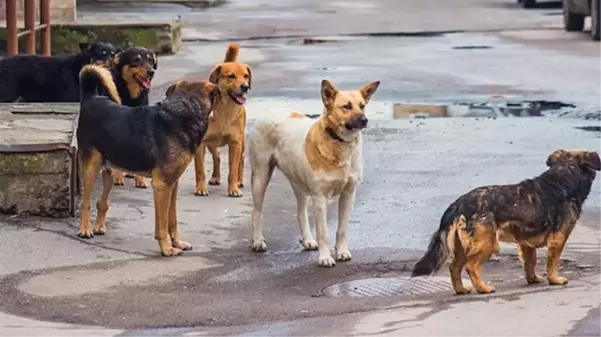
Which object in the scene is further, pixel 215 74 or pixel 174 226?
pixel 215 74

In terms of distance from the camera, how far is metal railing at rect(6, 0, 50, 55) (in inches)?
597

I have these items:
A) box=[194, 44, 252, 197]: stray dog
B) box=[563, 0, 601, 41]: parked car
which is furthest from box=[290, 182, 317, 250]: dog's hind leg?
box=[563, 0, 601, 41]: parked car

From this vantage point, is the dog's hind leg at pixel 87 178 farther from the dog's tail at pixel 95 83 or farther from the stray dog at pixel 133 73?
the stray dog at pixel 133 73

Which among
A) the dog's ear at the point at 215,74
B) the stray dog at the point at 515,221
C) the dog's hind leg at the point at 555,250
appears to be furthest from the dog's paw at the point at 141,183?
the dog's hind leg at the point at 555,250

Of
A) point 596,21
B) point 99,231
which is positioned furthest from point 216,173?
point 596,21

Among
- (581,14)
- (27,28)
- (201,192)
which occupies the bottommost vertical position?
(581,14)

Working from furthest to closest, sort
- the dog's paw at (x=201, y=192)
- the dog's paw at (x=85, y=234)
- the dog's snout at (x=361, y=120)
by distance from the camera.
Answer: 1. the dog's paw at (x=201, y=192)
2. the dog's paw at (x=85, y=234)
3. the dog's snout at (x=361, y=120)

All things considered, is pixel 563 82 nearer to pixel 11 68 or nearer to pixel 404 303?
pixel 11 68

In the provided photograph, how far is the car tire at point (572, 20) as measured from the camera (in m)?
25.3

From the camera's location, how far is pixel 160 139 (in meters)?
8.83

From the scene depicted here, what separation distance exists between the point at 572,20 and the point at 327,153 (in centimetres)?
1777

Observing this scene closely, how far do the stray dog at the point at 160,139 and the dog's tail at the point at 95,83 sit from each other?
0.20m

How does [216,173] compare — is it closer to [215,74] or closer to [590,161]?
[215,74]

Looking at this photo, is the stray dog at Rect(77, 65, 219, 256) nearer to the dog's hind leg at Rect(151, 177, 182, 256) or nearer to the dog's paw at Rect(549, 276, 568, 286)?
the dog's hind leg at Rect(151, 177, 182, 256)
